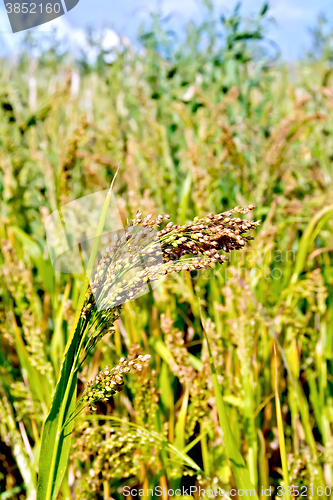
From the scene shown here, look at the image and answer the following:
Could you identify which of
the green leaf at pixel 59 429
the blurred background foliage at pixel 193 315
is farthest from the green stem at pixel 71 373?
the blurred background foliage at pixel 193 315

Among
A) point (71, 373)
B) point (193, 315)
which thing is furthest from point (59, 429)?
point (193, 315)

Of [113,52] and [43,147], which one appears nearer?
[43,147]

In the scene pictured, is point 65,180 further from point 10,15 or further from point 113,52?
point 113,52

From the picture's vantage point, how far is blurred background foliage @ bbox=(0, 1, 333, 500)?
0.92 meters

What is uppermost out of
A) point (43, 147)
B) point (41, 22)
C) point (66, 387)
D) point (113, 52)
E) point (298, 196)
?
point (113, 52)

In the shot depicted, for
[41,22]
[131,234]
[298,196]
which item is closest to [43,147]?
[41,22]

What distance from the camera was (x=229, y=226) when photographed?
508 millimetres

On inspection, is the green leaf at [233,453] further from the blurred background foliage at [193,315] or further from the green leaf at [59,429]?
the green leaf at [59,429]

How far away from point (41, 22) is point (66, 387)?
2.72ft

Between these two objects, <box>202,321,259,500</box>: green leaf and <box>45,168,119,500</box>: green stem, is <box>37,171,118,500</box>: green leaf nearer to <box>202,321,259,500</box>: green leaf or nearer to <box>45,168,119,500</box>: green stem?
→ <box>45,168,119,500</box>: green stem

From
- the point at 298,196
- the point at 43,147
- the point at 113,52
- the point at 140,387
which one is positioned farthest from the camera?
the point at 113,52

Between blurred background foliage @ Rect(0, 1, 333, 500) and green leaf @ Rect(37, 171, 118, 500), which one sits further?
blurred background foliage @ Rect(0, 1, 333, 500)

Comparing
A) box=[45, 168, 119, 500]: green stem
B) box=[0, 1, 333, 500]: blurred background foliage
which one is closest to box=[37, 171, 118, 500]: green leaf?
box=[45, 168, 119, 500]: green stem

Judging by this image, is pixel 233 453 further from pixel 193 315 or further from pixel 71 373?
pixel 193 315
